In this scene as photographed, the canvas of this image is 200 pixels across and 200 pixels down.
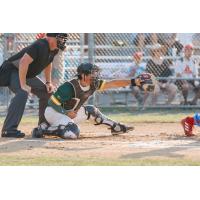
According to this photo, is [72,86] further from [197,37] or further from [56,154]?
[197,37]

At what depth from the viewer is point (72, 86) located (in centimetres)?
1016

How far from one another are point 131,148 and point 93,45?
7.65 m

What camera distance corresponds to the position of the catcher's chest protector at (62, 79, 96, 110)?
10203 mm

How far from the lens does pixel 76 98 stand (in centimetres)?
1026

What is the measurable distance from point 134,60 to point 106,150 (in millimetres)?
7939

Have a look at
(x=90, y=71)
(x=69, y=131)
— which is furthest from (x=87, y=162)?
(x=90, y=71)

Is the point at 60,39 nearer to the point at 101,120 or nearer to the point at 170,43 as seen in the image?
the point at 101,120

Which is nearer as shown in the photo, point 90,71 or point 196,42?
point 90,71

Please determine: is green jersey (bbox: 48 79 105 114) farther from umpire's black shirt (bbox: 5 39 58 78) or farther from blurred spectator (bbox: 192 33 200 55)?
blurred spectator (bbox: 192 33 200 55)

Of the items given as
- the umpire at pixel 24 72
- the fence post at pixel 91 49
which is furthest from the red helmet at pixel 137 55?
the umpire at pixel 24 72

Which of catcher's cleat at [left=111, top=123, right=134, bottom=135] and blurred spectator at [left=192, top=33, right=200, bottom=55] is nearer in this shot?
catcher's cleat at [left=111, top=123, right=134, bottom=135]

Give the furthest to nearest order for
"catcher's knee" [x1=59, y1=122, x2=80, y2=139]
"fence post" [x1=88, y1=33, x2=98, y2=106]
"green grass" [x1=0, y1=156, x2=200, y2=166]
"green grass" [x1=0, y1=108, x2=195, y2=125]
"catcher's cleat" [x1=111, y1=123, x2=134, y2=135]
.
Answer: "fence post" [x1=88, y1=33, x2=98, y2=106] < "green grass" [x1=0, y1=108, x2=195, y2=125] < "catcher's cleat" [x1=111, y1=123, x2=134, y2=135] < "catcher's knee" [x1=59, y1=122, x2=80, y2=139] < "green grass" [x1=0, y1=156, x2=200, y2=166]

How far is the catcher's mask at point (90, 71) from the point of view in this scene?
33.2ft

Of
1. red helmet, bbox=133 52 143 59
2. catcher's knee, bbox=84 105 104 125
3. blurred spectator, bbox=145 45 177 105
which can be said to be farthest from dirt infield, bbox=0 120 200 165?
red helmet, bbox=133 52 143 59
